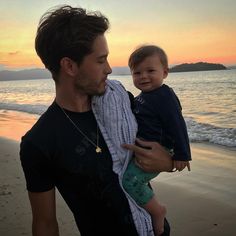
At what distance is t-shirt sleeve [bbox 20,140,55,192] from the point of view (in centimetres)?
206

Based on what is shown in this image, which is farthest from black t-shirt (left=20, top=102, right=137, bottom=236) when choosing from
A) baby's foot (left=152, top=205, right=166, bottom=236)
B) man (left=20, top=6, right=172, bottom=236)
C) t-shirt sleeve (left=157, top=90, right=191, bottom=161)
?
t-shirt sleeve (left=157, top=90, right=191, bottom=161)

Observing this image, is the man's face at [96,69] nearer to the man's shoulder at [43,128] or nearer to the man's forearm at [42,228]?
the man's shoulder at [43,128]

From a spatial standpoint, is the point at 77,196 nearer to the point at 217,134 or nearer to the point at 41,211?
the point at 41,211

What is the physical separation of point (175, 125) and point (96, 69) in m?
0.68

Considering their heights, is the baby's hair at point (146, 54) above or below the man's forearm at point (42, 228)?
above

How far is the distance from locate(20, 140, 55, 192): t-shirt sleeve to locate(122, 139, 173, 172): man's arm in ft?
1.66

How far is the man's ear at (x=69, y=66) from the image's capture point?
2264 millimetres

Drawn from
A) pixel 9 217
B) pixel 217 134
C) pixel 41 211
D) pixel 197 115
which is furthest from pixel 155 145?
pixel 197 115

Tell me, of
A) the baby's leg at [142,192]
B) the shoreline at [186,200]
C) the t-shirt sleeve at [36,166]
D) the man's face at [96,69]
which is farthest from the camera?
the shoreline at [186,200]

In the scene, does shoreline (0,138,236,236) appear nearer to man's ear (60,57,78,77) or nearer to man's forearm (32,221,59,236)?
man's forearm (32,221,59,236)

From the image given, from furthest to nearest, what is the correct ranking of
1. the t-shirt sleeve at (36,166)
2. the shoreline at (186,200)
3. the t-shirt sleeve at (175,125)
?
the shoreline at (186,200) → the t-shirt sleeve at (175,125) → the t-shirt sleeve at (36,166)

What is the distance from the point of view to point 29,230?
193 inches

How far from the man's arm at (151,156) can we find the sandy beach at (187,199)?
111 inches

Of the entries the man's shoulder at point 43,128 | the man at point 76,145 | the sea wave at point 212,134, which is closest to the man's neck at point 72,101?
the man at point 76,145
